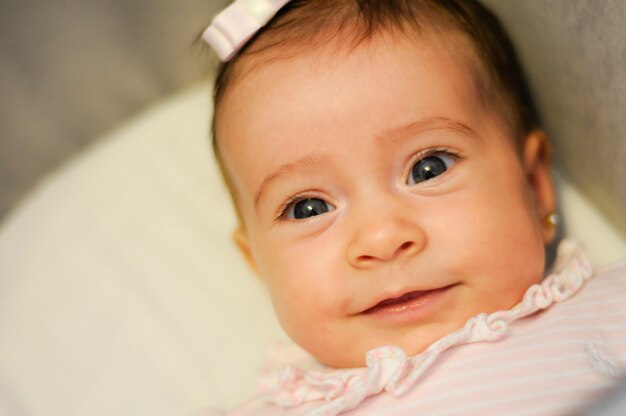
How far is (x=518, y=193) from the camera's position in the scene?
3.87 ft

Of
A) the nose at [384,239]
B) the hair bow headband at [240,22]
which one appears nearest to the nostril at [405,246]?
the nose at [384,239]

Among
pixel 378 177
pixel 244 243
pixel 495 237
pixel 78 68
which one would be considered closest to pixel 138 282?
pixel 244 243

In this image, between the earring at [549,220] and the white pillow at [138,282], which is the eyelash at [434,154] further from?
the white pillow at [138,282]

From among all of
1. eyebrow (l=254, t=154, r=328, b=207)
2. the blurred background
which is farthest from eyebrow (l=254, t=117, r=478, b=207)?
the blurred background

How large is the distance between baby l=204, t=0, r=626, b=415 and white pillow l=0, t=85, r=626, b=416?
10.4 inches

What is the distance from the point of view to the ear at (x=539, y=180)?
1.30 m

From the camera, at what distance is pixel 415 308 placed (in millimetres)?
1121

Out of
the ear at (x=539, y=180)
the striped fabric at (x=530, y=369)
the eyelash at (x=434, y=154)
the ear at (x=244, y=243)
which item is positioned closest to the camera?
the striped fabric at (x=530, y=369)

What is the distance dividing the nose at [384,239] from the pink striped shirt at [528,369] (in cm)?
17

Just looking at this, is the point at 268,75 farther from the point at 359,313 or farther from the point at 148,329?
the point at 148,329

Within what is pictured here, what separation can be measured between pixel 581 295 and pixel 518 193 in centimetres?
19

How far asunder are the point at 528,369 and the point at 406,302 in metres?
0.19

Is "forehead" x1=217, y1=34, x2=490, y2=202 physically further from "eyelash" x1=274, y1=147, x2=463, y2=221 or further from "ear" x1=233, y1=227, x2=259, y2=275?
"ear" x1=233, y1=227, x2=259, y2=275

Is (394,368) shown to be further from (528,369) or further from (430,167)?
(430,167)
